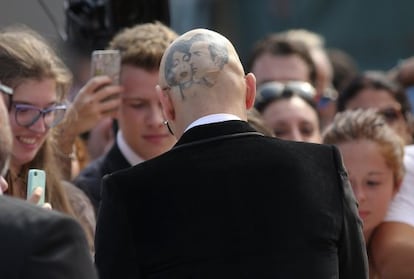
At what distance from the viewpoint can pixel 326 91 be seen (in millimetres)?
7336

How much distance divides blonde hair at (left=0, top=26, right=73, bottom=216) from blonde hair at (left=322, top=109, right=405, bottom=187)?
3.94 ft

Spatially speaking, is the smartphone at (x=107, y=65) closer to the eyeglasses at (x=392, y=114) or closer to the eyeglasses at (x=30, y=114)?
the eyeglasses at (x=30, y=114)

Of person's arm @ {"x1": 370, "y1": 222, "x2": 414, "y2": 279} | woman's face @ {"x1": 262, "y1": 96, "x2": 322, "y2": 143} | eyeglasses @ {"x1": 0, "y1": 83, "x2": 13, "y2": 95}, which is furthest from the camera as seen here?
woman's face @ {"x1": 262, "y1": 96, "x2": 322, "y2": 143}

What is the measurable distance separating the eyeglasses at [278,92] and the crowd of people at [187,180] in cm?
97

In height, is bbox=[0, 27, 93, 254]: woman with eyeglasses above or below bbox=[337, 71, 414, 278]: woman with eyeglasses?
above

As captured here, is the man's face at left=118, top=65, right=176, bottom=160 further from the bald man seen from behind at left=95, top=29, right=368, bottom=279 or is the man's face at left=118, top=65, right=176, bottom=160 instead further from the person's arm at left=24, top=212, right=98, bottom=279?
the person's arm at left=24, top=212, right=98, bottom=279

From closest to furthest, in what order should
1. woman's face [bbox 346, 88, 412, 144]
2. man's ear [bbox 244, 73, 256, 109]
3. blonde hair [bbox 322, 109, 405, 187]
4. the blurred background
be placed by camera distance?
man's ear [bbox 244, 73, 256, 109], blonde hair [bbox 322, 109, 405, 187], woman's face [bbox 346, 88, 412, 144], the blurred background

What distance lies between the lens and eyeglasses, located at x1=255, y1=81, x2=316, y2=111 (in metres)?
6.07

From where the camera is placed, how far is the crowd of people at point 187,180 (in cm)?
326

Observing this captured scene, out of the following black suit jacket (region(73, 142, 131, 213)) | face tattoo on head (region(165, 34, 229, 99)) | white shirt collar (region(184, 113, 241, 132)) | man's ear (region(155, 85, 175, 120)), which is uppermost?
face tattoo on head (region(165, 34, 229, 99))

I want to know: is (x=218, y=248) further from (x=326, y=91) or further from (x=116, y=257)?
(x=326, y=91)

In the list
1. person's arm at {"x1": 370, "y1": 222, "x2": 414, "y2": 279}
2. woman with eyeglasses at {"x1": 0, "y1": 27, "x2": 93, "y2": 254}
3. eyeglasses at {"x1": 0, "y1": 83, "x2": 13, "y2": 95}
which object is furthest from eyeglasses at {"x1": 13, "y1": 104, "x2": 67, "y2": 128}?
person's arm at {"x1": 370, "y1": 222, "x2": 414, "y2": 279}

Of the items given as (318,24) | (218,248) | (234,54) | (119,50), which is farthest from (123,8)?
(318,24)

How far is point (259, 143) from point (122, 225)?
1.53ft
